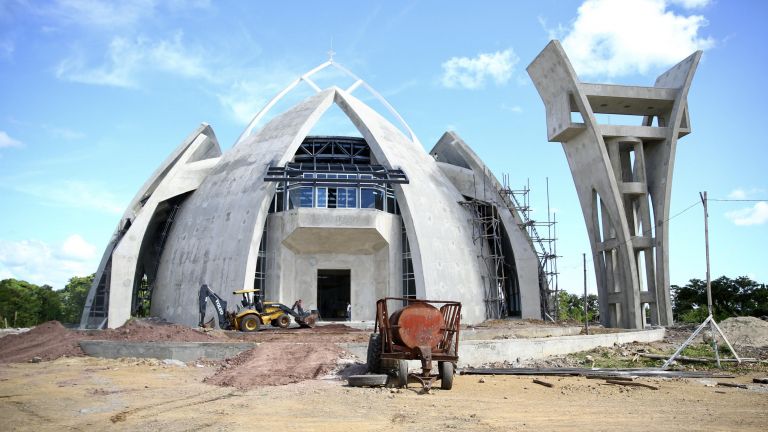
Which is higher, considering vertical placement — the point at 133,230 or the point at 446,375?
the point at 133,230

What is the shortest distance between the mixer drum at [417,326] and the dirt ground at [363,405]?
3.06ft

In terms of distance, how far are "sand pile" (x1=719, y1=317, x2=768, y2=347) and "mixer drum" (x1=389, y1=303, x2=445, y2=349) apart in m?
14.2

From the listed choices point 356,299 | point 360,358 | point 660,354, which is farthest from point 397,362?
point 356,299

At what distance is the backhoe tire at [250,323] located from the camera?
2170cm

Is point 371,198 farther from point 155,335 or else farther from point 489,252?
point 155,335

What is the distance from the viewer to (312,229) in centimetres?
2816

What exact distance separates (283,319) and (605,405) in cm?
1466

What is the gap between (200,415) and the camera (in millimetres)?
9000

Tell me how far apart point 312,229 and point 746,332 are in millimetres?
17138

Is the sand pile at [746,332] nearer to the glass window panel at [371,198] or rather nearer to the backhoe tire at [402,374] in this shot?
the backhoe tire at [402,374]

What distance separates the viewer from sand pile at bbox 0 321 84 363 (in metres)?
16.7

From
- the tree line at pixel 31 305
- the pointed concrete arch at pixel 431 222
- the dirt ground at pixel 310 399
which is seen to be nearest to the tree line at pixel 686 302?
the tree line at pixel 31 305

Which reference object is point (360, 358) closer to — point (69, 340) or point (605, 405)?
point (605, 405)

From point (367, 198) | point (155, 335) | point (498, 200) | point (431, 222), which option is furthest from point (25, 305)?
point (498, 200)
